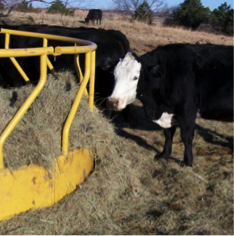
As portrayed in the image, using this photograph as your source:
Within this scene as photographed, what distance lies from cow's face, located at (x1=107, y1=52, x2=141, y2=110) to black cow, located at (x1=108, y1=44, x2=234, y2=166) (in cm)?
1

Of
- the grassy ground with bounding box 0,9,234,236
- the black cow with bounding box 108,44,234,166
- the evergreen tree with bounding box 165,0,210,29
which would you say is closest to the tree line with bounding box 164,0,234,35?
the evergreen tree with bounding box 165,0,210,29

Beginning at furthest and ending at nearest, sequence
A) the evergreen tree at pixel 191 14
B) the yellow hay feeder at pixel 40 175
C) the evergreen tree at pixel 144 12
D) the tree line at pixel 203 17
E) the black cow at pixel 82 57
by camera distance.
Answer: the evergreen tree at pixel 191 14 < the tree line at pixel 203 17 < the evergreen tree at pixel 144 12 < the black cow at pixel 82 57 < the yellow hay feeder at pixel 40 175

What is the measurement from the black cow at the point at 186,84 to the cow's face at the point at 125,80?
1 centimetres

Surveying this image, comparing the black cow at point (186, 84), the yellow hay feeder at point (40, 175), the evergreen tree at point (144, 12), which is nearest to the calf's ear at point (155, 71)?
the black cow at point (186, 84)

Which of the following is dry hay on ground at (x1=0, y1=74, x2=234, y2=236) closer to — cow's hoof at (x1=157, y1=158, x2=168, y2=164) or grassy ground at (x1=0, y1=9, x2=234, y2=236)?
grassy ground at (x1=0, y1=9, x2=234, y2=236)

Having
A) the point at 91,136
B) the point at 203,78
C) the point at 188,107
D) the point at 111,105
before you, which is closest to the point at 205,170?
the point at 188,107

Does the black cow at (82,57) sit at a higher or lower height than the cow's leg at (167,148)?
higher

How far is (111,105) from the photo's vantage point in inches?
149

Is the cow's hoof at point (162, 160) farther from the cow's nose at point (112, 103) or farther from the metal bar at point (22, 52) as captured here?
the metal bar at point (22, 52)

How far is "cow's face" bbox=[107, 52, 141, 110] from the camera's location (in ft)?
12.7

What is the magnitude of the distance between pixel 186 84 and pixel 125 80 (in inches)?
32.4

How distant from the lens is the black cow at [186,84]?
167 inches

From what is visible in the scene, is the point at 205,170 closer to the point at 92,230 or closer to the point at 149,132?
the point at 149,132

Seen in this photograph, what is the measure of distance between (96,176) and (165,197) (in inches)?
31.6
